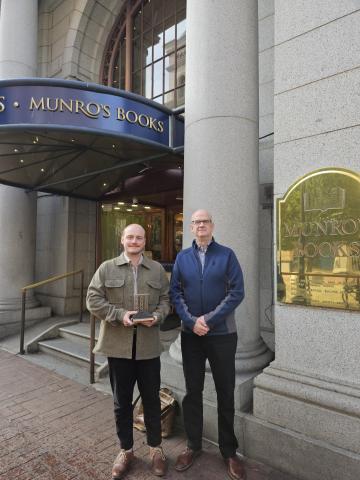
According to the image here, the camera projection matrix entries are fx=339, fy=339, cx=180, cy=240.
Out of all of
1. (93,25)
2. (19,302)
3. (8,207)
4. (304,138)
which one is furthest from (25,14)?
(304,138)

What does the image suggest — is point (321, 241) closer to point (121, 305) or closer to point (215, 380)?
point (215, 380)

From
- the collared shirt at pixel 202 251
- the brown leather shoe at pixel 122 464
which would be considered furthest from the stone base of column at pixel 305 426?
the collared shirt at pixel 202 251

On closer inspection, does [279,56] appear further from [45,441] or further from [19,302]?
[19,302]

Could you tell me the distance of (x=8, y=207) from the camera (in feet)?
25.7

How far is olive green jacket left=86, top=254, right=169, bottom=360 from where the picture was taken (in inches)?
104

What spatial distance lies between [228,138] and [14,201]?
6.01 meters

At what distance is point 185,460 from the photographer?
285cm

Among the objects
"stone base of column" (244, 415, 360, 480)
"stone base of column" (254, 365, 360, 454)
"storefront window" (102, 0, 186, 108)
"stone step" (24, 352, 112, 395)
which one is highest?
"storefront window" (102, 0, 186, 108)

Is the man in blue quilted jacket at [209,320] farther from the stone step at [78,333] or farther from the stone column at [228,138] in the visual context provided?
the stone step at [78,333]

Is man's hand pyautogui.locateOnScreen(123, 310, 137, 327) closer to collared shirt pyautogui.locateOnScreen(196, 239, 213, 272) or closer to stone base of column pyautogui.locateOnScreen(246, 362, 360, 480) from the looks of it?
collared shirt pyautogui.locateOnScreen(196, 239, 213, 272)

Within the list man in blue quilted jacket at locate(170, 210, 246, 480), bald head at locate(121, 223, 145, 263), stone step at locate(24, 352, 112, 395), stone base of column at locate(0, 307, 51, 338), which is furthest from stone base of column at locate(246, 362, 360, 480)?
stone base of column at locate(0, 307, 51, 338)

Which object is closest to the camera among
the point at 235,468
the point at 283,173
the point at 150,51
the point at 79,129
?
the point at 235,468

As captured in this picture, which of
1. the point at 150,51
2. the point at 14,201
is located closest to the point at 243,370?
the point at 14,201

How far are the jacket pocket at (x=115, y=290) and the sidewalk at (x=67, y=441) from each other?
1.45 m
